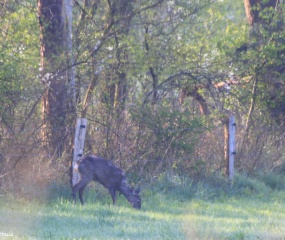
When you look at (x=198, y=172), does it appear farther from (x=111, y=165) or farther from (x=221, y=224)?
(x=221, y=224)

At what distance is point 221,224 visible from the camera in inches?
395

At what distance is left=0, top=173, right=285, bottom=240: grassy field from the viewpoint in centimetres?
884

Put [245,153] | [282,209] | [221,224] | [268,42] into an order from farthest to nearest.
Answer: [268,42]
[245,153]
[282,209]
[221,224]

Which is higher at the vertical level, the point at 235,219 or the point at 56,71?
the point at 56,71

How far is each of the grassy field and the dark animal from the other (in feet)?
0.85

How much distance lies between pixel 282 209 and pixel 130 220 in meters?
3.72

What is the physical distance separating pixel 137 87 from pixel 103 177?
6.03 m

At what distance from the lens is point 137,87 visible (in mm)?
18750

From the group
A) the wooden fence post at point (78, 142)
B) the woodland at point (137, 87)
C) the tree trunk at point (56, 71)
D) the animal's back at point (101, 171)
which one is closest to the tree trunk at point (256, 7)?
the woodland at point (137, 87)

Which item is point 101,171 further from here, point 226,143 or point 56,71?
point 226,143

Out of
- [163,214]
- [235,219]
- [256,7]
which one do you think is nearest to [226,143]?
[163,214]

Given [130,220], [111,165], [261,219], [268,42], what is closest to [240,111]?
[268,42]

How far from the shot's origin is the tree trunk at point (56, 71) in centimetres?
1454

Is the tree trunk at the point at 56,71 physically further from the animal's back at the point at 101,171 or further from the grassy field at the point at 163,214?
the grassy field at the point at 163,214
